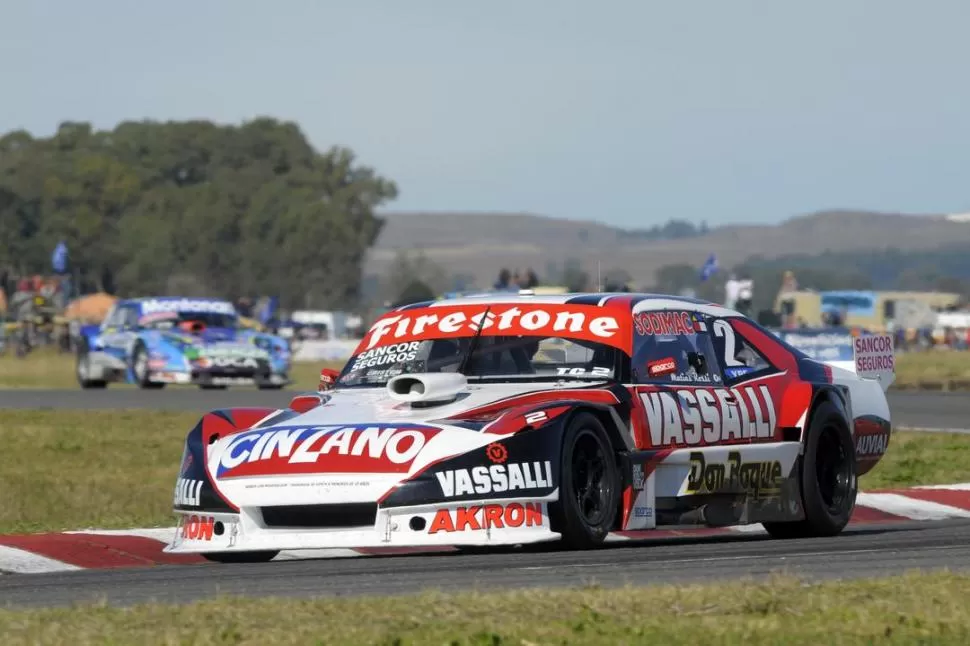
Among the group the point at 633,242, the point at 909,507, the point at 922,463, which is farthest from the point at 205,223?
the point at 909,507

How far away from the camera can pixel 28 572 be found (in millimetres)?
8516

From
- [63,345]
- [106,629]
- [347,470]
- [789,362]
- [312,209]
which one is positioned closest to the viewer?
[106,629]

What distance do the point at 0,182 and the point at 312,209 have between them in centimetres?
2549

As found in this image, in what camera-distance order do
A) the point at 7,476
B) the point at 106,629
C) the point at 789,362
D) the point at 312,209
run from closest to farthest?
the point at 106,629
the point at 789,362
the point at 7,476
the point at 312,209

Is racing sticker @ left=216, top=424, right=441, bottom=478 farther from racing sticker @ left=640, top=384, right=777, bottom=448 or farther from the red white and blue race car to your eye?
racing sticker @ left=640, top=384, right=777, bottom=448

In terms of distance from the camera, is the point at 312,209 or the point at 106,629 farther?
the point at 312,209

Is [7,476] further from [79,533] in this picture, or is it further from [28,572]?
[28,572]

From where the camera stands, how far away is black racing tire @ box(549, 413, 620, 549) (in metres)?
8.40

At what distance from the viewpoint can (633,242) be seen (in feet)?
558

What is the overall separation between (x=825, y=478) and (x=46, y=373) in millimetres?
30814

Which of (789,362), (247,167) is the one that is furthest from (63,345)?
(247,167)

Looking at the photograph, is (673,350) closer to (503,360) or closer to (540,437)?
(503,360)

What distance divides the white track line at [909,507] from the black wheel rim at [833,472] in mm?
1330

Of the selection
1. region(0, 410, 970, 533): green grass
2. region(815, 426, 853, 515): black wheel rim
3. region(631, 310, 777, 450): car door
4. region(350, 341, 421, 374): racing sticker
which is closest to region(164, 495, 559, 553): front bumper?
region(631, 310, 777, 450): car door
